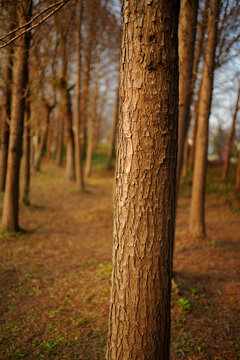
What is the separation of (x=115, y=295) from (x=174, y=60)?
2057mm

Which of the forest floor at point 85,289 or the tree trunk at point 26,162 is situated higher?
the tree trunk at point 26,162

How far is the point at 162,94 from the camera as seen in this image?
2102 millimetres

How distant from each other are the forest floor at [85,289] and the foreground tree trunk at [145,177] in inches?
58.3

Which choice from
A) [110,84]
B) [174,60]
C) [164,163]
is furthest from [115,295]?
[110,84]

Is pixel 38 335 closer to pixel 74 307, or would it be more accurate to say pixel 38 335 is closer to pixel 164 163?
pixel 74 307

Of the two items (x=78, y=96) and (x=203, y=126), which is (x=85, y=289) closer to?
(x=203, y=126)

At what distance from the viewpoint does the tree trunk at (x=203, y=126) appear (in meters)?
6.50

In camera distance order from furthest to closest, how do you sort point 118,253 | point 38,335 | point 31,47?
point 31,47 → point 38,335 → point 118,253

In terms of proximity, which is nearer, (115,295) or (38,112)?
(115,295)

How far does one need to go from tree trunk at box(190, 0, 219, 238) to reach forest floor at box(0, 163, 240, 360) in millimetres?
608

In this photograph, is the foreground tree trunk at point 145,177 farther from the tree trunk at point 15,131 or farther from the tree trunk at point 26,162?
the tree trunk at point 26,162

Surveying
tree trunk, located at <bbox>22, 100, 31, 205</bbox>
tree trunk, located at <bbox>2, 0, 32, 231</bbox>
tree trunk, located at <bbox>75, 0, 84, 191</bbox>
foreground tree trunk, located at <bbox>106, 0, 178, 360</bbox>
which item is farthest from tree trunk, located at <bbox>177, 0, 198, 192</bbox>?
tree trunk, located at <bbox>75, 0, 84, 191</bbox>

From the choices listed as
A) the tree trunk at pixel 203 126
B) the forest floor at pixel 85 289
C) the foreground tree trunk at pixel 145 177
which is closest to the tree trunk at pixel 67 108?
the tree trunk at pixel 203 126

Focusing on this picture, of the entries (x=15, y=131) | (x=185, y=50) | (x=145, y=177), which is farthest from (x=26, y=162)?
(x=145, y=177)
